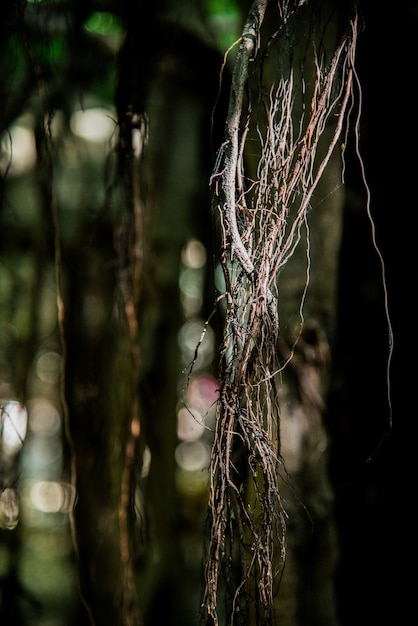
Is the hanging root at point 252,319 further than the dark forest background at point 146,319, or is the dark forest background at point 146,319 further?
the dark forest background at point 146,319

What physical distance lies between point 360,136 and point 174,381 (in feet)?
2.57

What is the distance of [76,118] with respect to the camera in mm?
1550

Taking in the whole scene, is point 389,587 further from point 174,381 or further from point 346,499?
point 174,381

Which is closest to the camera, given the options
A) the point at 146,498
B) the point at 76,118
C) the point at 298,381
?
Result: the point at 298,381

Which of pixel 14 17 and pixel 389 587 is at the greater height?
pixel 14 17

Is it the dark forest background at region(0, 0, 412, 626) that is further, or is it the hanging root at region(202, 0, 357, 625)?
the dark forest background at region(0, 0, 412, 626)

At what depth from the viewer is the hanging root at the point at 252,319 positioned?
1016 mm

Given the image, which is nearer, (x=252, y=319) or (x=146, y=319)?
(x=252, y=319)

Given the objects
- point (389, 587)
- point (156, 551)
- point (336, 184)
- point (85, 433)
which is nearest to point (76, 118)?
point (336, 184)

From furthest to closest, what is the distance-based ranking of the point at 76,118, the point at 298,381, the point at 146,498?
the point at 76,118 < the point at 146,498 < the point at 298,381

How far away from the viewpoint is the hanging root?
102 cm

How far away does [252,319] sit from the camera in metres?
1.01

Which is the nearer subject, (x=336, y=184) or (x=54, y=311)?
(x=336, y=184)

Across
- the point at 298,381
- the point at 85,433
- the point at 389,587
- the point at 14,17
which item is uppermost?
the point at 14,17
